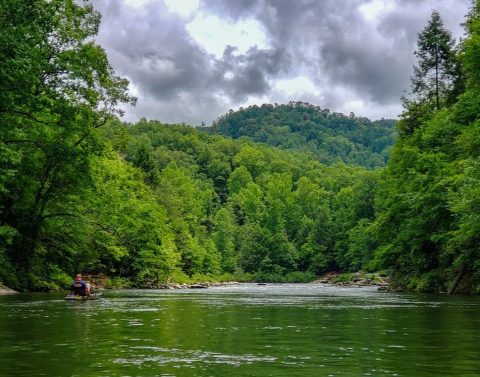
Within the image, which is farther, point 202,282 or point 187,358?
point 202,282

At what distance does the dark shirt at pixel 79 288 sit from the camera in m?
33.4

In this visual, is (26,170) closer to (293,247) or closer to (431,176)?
Result: (431,176)

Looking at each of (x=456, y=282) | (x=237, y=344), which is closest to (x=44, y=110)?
(x=237, y=344)

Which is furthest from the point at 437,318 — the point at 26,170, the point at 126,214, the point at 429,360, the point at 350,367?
the point at 126,214

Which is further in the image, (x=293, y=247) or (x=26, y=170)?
(x=293, y=247)

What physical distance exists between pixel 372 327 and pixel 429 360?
6889mm

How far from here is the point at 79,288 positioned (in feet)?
110

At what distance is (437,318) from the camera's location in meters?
22.2

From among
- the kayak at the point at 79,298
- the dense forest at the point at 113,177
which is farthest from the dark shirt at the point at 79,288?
the dense forest at the point at 113,177

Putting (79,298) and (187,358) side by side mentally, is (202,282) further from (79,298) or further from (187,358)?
(187,358)

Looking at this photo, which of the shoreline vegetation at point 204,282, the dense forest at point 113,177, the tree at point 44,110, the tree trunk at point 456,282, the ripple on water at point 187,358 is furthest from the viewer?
the shoreline vegetation at point 204,282

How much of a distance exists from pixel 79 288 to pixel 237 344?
20.5m

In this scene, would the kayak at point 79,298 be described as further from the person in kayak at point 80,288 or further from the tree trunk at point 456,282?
the tree trunk at point 456,282

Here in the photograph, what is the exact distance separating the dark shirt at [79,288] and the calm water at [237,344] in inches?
373
